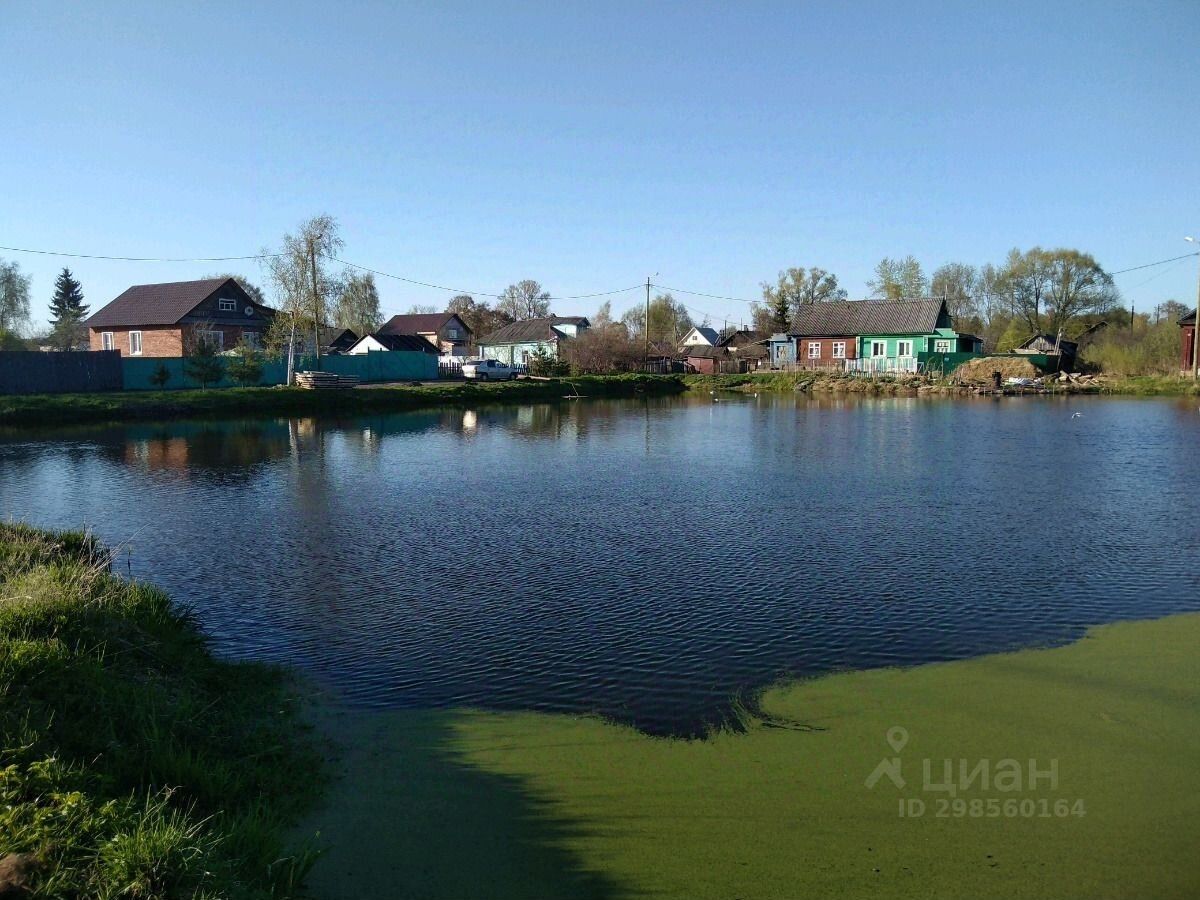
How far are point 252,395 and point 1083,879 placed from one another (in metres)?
41.0

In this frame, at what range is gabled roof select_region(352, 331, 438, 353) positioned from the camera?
7219 cm

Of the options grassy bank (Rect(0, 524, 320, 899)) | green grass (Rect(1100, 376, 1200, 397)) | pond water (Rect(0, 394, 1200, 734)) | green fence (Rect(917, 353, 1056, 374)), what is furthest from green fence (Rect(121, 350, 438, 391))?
green grass (Rect(1100, 376, 1200, 397))

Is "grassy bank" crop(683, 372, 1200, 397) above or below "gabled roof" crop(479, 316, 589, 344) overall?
below

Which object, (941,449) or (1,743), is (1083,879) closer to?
(1,743)

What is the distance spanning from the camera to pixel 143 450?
26.7 meters

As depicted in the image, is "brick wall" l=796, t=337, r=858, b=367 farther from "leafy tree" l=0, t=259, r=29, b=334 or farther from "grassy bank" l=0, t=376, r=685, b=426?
"leafy tree" l=0, t=259, r=29, b=334

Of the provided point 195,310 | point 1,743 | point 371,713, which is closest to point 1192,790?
point 371,713

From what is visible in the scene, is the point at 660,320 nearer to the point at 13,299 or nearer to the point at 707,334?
the point at 707,334

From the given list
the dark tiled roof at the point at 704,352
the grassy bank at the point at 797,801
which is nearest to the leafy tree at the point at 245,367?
the grassy bank at the point at 797,801

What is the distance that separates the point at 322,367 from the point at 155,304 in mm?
11994

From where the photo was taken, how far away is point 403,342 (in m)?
74.7

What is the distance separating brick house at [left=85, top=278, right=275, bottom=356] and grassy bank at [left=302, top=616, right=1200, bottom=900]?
52022mm

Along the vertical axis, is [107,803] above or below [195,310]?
below

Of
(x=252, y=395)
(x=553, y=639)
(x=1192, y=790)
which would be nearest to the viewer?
(x=1192, y=790)
